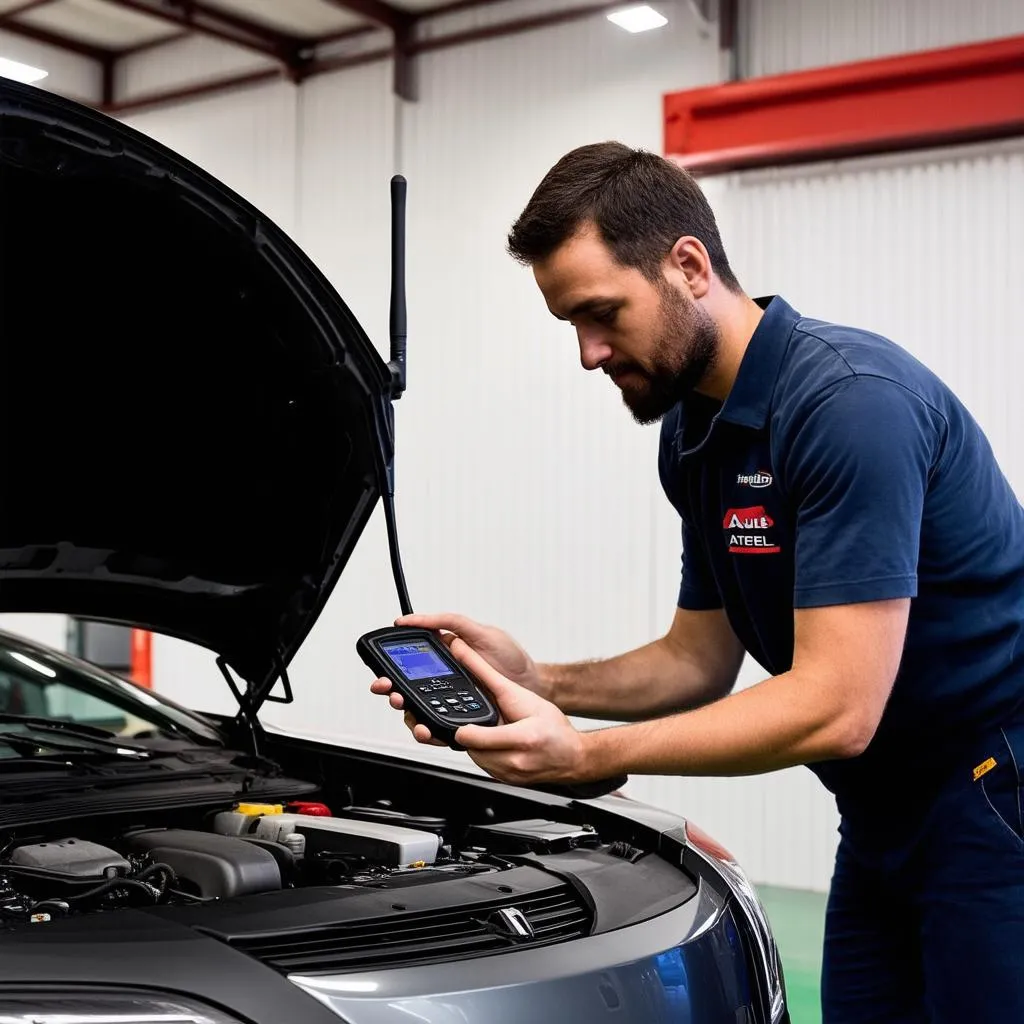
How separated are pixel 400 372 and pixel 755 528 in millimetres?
623

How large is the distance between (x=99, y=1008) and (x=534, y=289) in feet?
15.9

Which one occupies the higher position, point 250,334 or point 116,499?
point 250,334

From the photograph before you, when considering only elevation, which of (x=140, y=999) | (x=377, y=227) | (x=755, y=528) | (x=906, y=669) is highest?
(x=377, y=227)

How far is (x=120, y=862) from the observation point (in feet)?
5.24

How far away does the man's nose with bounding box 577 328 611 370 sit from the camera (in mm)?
1604

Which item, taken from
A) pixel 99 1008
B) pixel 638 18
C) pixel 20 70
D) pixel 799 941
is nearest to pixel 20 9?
pixel 20 70

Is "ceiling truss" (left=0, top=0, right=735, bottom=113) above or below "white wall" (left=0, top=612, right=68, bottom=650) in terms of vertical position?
above

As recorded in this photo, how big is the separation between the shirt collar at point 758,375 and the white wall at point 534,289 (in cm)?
331

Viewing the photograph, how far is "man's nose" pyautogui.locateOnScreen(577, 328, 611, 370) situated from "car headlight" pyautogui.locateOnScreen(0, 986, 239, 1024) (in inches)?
33.8

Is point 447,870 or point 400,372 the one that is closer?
point 447,870

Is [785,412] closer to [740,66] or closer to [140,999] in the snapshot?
[140,999]

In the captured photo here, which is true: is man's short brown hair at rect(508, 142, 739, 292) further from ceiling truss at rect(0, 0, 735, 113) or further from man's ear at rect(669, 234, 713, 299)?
ceiling truss at rect(0, 0, 735, 113)

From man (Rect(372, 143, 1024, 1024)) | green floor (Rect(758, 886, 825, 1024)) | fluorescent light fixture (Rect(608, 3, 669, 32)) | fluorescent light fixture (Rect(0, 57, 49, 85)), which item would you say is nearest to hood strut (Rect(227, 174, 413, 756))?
man (Rect(372, 143, 1024, 1024))

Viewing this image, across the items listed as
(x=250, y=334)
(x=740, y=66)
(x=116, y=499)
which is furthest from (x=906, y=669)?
(x=740, y=66)
